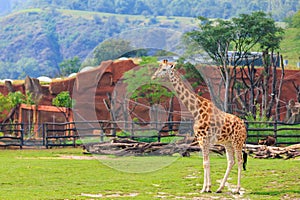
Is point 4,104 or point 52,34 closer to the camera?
point 4,104

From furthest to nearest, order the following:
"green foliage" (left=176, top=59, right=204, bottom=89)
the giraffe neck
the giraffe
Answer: "green foliage" (left=176, top=59, right=204, bottom=89) < the giraffe neck < the giraffe

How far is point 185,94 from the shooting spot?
46.7ft

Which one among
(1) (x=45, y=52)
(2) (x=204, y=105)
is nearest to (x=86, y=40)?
(1) (x=45, y=52)

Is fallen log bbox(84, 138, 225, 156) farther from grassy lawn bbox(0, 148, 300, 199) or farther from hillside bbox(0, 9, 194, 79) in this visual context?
hillside bbox(0, 9, 194, 79)

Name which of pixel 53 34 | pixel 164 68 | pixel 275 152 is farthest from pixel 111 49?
pixel 53 34

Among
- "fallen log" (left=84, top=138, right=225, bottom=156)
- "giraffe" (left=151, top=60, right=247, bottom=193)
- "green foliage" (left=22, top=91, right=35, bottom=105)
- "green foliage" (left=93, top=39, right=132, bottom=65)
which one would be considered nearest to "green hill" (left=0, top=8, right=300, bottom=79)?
"green foliage" (left=22, top=91, right=35, bottom=105)

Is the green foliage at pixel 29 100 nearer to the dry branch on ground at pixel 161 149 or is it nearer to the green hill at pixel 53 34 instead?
the dry branch on ground at pixel 161 149

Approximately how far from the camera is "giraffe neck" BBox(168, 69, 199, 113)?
1402 centimetres

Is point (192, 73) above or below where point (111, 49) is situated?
above

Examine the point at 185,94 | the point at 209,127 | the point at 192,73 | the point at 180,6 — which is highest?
the point at 180,6

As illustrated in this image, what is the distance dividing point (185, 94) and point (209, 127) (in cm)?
91

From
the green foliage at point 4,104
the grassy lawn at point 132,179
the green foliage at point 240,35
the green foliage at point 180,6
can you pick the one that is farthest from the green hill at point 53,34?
the grassy lawn at point 132,179

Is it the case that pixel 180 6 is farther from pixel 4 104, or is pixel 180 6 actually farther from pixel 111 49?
pixel 111 49

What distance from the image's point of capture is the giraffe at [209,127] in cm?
1376
